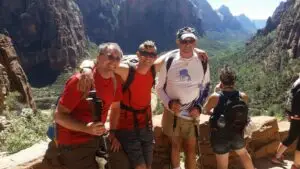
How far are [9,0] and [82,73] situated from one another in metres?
115

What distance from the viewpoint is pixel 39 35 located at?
113 meters

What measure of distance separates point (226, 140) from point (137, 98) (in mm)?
1452

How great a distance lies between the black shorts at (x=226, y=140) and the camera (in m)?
5.09

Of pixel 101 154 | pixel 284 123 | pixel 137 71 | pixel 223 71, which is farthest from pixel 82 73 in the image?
pixel 284 123

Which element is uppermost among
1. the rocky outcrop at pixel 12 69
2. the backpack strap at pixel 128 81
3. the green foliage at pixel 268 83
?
the backpack strap at pixel 128 81

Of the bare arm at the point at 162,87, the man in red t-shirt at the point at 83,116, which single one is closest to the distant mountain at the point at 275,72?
the bare arm at the point at 162,87

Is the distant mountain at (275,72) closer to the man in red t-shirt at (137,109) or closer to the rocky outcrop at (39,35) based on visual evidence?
the man in red t-shirt at (137,109)

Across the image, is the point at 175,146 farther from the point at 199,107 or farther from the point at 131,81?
the point at 131,81

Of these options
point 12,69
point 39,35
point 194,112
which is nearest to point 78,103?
point 194,112

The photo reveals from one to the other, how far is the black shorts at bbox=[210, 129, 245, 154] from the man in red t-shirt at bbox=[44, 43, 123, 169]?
6.19ft

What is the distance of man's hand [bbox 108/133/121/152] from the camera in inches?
167

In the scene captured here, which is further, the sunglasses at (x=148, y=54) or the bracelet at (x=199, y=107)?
the bracelet at (x=199, y=107)

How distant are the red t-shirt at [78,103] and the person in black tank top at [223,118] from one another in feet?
5.93

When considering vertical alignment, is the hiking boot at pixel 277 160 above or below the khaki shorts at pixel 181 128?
below
